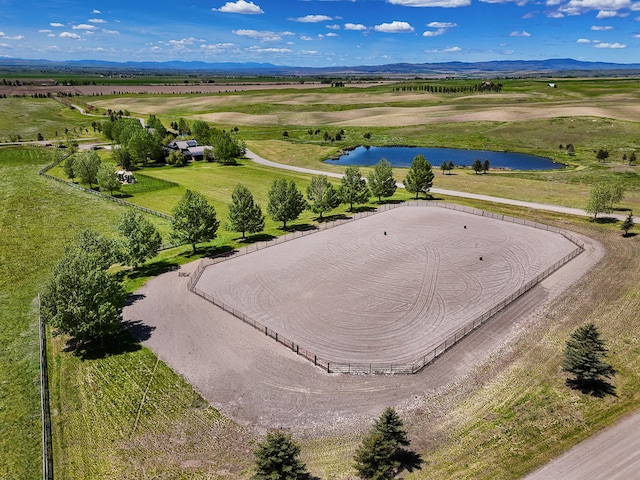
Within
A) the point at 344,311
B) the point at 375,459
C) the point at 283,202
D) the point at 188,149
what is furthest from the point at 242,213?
the point at 188,149

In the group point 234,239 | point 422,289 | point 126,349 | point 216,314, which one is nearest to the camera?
point 126,349

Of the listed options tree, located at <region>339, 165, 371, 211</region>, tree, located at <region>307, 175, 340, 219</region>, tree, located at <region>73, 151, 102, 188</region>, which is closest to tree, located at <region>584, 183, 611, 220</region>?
A: tree, located at <region>339, 165, 371, 211</region>

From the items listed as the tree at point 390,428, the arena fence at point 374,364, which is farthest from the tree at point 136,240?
the tree at point 390,428

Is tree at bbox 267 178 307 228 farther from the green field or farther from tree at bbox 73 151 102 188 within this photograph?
tree at bbox 73 151 102 188

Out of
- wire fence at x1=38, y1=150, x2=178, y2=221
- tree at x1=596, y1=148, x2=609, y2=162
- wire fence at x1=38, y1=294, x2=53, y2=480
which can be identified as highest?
tree at x1=596, y1=148, x2=609, y2=162

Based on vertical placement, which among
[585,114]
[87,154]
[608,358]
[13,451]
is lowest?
A: [13,451]

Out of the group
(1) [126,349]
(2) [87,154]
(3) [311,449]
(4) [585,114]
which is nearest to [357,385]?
(3) [311,449]

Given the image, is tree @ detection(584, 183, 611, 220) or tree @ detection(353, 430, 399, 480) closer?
tree @ detection(353, 430, 399, 480)

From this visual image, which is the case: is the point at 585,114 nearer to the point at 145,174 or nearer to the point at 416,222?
the point at 416,222

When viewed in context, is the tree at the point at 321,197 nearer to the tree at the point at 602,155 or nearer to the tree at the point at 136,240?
the tree at the point at 136,240
